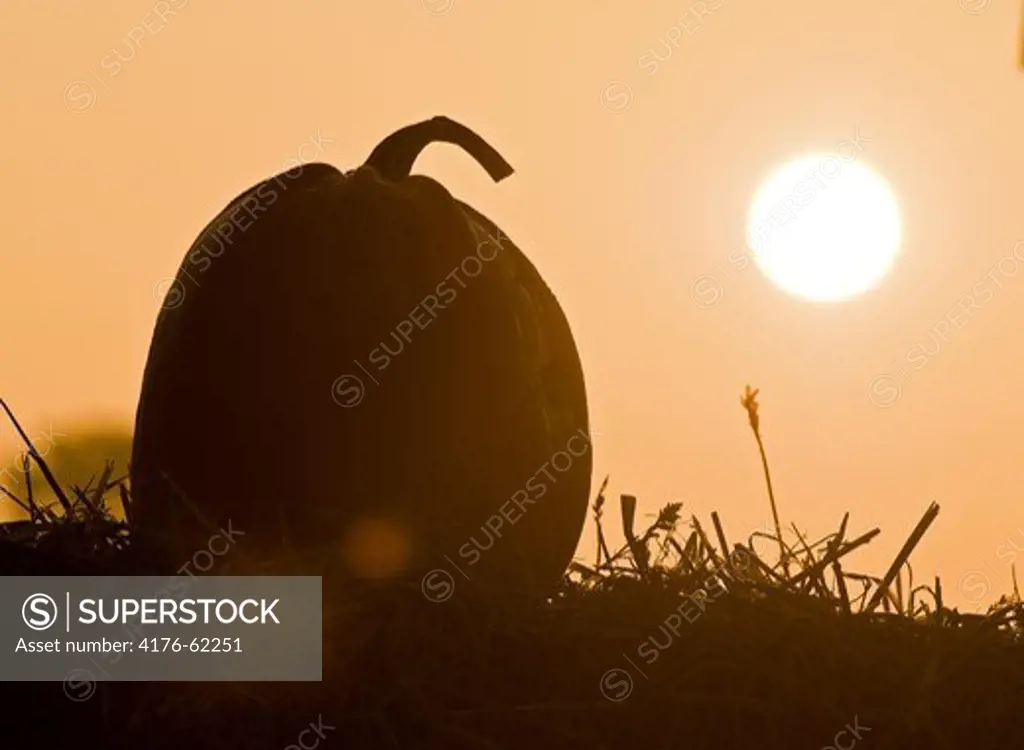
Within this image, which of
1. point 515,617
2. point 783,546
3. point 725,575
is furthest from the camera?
point 783,546

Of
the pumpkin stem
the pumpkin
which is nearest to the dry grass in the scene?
the pumpkin

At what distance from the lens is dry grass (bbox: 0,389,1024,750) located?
3279mm

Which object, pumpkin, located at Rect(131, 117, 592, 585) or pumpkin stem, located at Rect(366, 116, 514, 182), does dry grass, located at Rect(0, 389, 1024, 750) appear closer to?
pumpkin, located at Rect(131, 117, 592, 585)

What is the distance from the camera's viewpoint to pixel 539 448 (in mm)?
4754

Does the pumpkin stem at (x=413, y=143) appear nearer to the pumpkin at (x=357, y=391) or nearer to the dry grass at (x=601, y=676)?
the pumpkin at (x=357, y=391)

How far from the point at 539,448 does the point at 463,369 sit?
0.36 metres

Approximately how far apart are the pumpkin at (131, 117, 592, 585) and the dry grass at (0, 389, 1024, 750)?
0.45m

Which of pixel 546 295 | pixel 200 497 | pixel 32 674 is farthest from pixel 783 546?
pixel 32 674

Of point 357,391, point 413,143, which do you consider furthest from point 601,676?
point 413,143

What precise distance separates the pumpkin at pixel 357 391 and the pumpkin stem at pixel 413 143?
0.41 feet

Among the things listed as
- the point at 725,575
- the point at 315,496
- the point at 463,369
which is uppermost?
the point at 463,369

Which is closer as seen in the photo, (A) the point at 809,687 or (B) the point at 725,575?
(A) the point at 809,687

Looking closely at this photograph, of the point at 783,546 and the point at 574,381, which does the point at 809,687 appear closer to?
the point at 783,546

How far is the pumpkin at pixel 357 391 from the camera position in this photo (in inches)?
176
